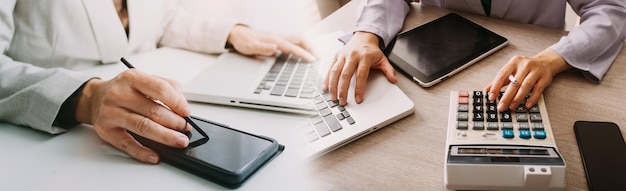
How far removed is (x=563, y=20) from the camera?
0.77 meters

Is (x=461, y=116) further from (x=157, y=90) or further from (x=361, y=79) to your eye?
(x=157, y=90)

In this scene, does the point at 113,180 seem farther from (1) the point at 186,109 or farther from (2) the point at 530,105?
(2) the point at 530,105

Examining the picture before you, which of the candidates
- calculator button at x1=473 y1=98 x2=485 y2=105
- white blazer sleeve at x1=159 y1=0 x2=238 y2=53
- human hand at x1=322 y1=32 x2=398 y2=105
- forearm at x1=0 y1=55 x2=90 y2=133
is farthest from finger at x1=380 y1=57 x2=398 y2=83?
forearm at x1=0 y1=55 x2=90 y2=133

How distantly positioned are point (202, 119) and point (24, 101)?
20 cm

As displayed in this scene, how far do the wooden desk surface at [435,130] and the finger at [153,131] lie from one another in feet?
0.44

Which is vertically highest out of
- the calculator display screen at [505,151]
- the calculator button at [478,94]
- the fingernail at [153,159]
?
the fingernail at [153,159]

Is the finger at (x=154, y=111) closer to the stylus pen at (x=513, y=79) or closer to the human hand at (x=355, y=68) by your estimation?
the human hand at (x=355, y=68)

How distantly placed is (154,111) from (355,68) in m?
0.25

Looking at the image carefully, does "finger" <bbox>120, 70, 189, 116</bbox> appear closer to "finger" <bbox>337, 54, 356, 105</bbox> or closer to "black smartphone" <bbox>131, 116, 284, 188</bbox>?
"black smartphone" <bbox>131, 116, 284, 188</bbox>

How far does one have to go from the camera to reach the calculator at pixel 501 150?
1.33 feet

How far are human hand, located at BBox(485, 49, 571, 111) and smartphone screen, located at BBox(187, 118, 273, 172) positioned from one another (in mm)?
252

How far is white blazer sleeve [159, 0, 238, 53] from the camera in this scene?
70cm

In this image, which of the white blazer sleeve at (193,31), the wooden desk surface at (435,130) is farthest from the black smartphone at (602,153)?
the white blazer sleeve at (193,31)

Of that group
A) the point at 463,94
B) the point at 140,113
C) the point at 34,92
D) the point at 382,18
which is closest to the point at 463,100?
the point at 463,94
